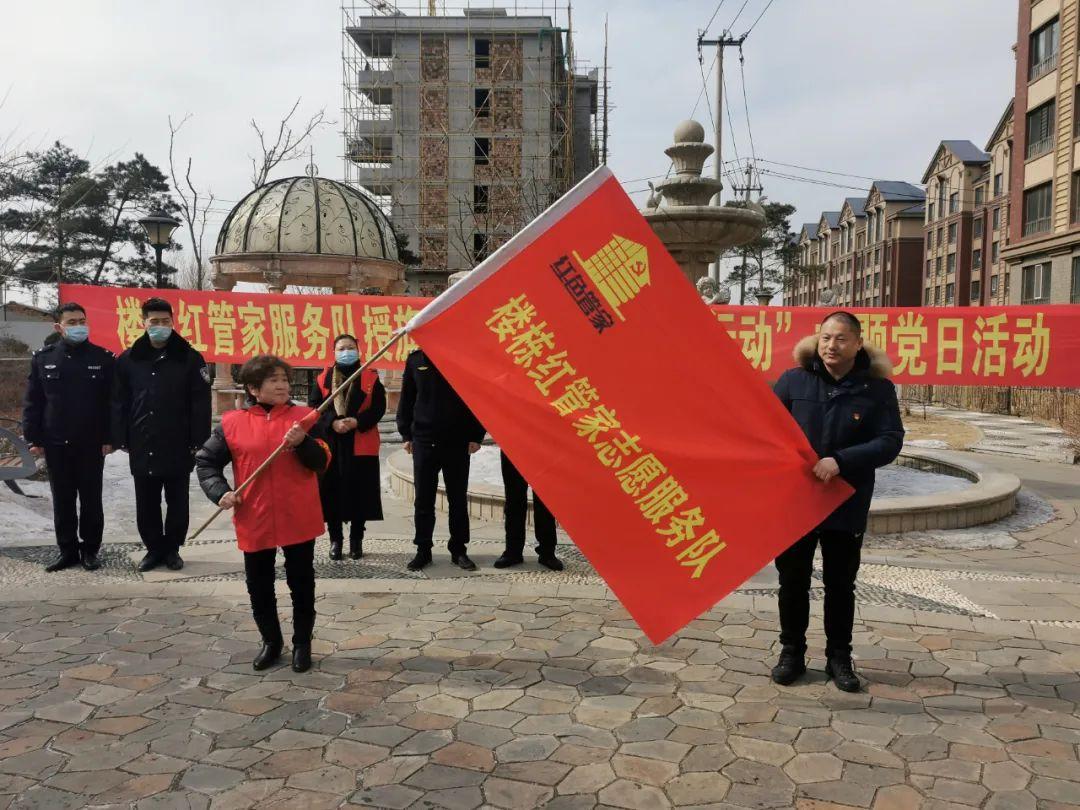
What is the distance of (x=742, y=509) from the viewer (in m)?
3.57

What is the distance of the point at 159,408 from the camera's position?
596 cm

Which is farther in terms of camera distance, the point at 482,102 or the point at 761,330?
the point at 482,102

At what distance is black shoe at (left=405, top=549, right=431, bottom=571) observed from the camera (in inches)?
237

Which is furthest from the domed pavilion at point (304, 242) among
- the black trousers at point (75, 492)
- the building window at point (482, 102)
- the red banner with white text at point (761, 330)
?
the building window at point (482, 102)

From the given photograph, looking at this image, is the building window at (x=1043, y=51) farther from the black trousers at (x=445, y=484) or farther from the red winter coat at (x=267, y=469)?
the red winter coat at (x=267, y=469)

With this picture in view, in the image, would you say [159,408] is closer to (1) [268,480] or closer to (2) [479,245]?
(1) [268,480]

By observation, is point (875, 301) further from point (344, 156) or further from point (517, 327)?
point (517, 327)

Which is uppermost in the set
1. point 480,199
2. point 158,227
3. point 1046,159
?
point 480,199

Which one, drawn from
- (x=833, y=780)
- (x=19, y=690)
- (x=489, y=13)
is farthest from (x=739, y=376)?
(x=489, y=13)

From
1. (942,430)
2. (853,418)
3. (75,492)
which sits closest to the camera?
(853,418)

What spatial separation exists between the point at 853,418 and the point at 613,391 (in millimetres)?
1193

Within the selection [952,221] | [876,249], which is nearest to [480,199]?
[952,221]

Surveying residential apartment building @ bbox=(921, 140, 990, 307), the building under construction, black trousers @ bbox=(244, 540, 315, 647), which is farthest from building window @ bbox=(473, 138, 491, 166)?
black trousers @ bbox=(244, 540, 315, 647)

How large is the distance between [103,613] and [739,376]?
408 cm
